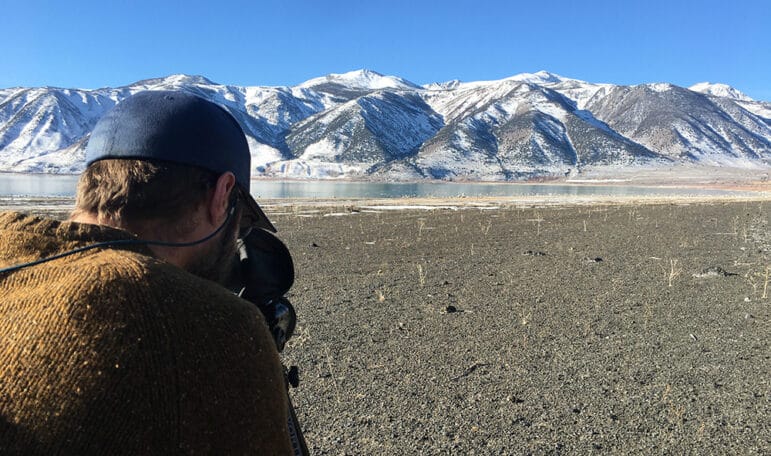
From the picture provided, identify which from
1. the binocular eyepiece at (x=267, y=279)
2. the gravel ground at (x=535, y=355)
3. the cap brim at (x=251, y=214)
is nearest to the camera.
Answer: the cap brim at (x=251, y=214)

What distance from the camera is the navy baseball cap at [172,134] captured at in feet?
4.09

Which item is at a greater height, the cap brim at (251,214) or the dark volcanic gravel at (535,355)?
the cap brim at (251,214)

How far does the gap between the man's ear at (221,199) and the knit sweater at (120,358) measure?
36cm

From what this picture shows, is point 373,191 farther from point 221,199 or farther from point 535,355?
point 221,199

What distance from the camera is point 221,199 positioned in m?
1.32

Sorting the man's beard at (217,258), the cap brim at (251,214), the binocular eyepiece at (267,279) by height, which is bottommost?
the binocular eyepiece at (267,279)

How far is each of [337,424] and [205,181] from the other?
3047mm

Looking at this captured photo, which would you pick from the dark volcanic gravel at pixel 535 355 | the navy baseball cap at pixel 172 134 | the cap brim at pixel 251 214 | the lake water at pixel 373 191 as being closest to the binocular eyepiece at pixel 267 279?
the cap brim at pixel 251 214

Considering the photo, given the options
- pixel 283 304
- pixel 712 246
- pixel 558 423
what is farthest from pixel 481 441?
pixel 712 246

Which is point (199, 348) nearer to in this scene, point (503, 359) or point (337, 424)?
point (337, 424)

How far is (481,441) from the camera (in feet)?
11.8

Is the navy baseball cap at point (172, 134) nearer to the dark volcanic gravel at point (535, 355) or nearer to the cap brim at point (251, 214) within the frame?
the cap brim at point (251, 214)

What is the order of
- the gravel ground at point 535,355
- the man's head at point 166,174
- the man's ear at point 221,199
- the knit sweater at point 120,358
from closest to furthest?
the knit sweater at point 120,358 → the man's head at point 166,174 → the man's ear at point 221,199 → the gravel ground at point 535,355

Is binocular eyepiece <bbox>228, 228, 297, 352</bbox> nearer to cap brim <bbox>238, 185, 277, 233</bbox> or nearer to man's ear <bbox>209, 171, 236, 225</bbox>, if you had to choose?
cap brim <bbox>238, 185, 277, 233</bbox>
